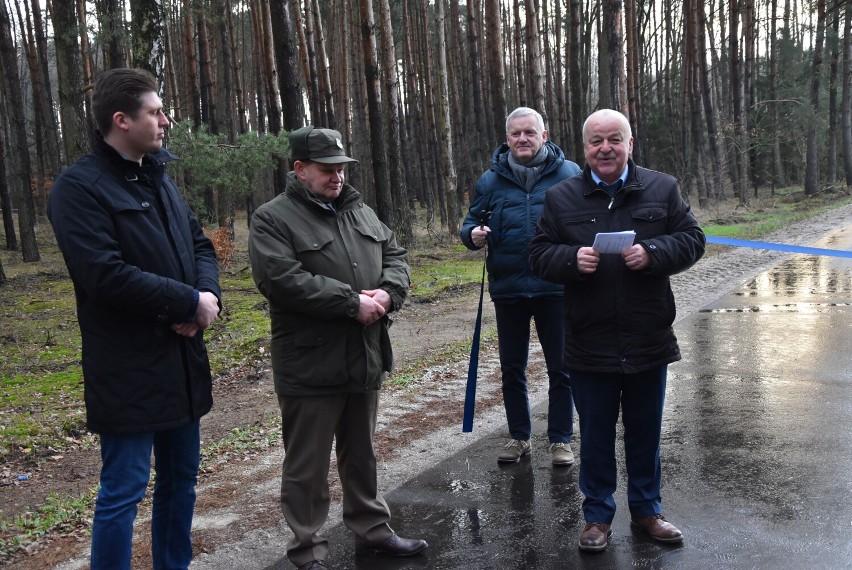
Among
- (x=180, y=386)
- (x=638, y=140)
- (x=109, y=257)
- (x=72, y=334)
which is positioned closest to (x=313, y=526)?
(x=180, y=386)

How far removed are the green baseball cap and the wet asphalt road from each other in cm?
200

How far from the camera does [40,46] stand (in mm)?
31828

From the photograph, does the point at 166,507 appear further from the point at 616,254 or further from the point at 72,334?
the point at 72,334

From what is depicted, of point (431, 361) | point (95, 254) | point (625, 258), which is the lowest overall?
point (431, 361)

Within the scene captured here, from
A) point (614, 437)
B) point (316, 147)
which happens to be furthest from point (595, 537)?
point (316, 147)

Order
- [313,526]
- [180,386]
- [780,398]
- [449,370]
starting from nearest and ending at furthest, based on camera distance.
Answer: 1. [180,386]
2. [313,526]
3. [780,398]
4. [449,370]

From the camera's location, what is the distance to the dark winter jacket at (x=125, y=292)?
3211 millimetres

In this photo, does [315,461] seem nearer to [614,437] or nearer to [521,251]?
[614,437]

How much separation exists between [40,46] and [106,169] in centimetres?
3280

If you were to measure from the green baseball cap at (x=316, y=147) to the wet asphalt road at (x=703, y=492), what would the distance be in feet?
6.57

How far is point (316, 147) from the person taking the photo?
13.0 ft

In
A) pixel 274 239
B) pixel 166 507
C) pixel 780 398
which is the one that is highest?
pixel 274 239

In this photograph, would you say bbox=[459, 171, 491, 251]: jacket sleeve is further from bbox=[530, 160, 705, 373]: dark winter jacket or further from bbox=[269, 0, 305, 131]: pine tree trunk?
bbox=[269, 0, 305, 131]: pine tree trunk

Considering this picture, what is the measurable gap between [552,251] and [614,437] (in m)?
1.02
